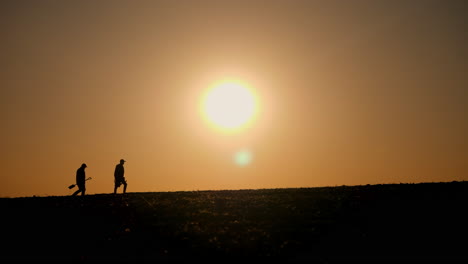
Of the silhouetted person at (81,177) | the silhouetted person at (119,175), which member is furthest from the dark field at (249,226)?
the silhouetted person at (119,175)

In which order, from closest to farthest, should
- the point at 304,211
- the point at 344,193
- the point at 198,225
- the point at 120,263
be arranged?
1. the point at 120,263
2. the point at 198,225
3. the point at 304,211
4. the point at 344,193

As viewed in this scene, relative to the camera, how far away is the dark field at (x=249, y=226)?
17219mm

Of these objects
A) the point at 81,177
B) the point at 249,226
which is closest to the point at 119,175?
the point at 81,177

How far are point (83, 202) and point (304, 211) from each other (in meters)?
14.3

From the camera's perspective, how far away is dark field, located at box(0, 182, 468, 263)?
1722 cm

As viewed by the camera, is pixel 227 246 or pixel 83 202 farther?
pixel 83 202

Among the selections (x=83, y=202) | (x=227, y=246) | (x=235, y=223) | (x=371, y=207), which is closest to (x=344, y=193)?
(x=371, y=207)

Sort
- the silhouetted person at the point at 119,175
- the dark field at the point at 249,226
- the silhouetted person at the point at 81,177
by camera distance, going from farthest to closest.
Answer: the silhouetted person at the point at 119,175
the silhouetted person at the point at 81,177
the dark field at the point at 249,226

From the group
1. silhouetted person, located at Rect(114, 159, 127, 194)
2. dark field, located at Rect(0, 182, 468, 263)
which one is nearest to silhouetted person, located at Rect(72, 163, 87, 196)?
dark field, located at Rect(0, 182, 468, 263)

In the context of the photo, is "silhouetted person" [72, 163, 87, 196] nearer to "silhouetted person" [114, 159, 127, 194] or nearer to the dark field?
→ the dark field

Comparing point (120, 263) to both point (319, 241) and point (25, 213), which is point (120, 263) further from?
point (25, 213)

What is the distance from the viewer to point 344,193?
30.3m

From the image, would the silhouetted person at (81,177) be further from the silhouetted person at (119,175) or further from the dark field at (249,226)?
the silhouetted person at (119,175)

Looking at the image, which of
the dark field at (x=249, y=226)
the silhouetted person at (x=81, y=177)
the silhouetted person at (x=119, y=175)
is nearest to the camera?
the dark field at (x=249, y=226)
